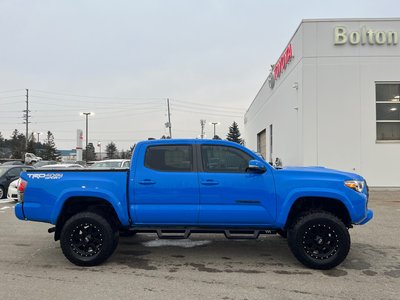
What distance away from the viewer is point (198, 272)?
581 cm

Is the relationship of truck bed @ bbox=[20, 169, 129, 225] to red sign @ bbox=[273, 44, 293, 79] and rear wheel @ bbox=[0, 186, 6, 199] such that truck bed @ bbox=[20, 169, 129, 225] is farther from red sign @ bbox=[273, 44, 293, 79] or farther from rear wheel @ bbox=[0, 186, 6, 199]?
red sign @ bbox=[273, 44, 293, 79]

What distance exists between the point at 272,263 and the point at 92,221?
2.90 meters

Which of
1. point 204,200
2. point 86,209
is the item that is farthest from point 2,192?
point 204,200

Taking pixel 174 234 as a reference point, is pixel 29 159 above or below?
above

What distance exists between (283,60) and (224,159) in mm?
16745

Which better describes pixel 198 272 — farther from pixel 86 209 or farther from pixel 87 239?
pixel 86 209

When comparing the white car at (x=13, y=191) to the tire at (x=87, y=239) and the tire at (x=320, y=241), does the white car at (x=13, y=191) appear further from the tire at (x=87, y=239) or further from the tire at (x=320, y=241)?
the tire at (x=320, y=241)

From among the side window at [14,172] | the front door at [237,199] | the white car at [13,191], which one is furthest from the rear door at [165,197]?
the side window at [14,172]

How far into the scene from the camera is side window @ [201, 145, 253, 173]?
20.3ft

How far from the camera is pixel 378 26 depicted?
17.0 m

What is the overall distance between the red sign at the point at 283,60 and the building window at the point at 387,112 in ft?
14.9

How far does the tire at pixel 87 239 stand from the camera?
6.09 meters

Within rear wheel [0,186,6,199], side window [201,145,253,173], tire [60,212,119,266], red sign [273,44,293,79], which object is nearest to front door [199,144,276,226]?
side window [201,145,253,173]

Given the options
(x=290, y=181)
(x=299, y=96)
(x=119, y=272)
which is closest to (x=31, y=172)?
(x=119, y=272)
